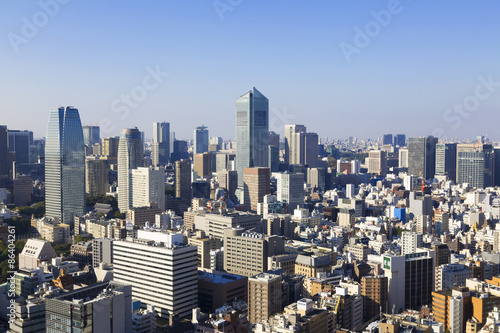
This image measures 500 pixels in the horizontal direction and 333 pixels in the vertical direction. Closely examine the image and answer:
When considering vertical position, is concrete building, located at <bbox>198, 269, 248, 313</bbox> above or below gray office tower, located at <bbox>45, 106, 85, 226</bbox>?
below

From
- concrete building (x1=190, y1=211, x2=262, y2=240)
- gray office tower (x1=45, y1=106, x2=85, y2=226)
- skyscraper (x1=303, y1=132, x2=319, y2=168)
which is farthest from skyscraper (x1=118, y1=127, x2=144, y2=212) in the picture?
skyscraper (x1=303, y1=132, x2=319, y2=168)

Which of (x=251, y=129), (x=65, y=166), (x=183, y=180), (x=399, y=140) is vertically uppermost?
(x=399, y=140)

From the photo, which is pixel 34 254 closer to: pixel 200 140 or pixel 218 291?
pixel 218 291

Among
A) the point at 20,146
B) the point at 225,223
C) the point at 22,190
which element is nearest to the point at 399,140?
the point at 20,146

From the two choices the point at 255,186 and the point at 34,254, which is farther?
the point at 255,186

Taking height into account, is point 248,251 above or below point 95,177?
below

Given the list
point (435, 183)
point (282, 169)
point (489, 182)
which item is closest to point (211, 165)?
point (282, 169)

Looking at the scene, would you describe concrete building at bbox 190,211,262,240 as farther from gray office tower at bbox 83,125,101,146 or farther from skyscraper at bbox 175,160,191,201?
gray office tower at bbox 83,125,101,146
